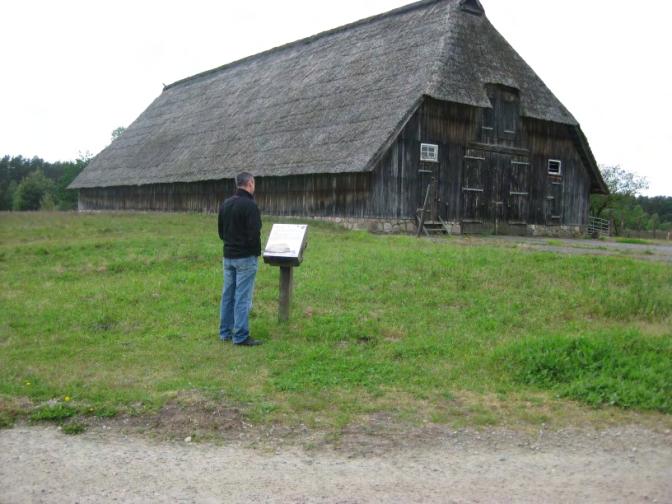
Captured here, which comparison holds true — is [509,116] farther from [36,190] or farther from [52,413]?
[36,190]

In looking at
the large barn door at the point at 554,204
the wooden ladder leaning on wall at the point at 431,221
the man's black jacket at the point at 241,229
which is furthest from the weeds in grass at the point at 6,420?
the large barn door at the point at 554,204

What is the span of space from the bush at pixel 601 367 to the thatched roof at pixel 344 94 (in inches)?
516

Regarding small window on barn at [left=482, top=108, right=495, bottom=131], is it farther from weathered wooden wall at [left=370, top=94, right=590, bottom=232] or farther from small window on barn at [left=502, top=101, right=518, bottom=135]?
small window on barn at [left=502, top=101, right=518, bottom=135]

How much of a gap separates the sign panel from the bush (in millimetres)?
2768

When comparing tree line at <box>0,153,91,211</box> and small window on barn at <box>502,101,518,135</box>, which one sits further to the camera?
tree line at <box>0,153,91,211</box>

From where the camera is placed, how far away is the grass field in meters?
6.05

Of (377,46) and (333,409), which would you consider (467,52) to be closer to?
(377,46)

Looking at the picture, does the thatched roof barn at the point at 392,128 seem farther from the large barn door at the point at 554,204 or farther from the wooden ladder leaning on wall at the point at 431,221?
the wooden ladder leaning on wall at the point at 431,221

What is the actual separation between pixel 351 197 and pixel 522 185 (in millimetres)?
6838

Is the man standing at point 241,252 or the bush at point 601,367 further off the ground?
the man standing at point 241,252

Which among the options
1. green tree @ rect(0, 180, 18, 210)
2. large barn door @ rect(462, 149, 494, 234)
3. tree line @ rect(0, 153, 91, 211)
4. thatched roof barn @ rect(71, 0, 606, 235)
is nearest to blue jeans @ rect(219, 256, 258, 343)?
thatched roof barn @ rect(71, 0, 606, 235)

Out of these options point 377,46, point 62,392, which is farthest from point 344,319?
point 377,46

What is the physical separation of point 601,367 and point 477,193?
16.7 m

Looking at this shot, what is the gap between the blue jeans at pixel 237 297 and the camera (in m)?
8.02
